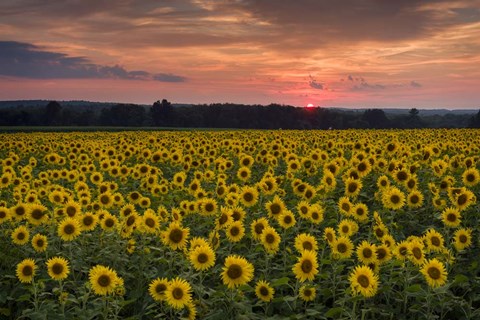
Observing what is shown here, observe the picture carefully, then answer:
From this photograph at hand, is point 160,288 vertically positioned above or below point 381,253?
below

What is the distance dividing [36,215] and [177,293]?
13.0ft

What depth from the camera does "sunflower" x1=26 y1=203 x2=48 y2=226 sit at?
852cm

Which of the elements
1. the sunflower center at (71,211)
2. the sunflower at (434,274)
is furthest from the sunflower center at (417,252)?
the sunflower center at (71,211)

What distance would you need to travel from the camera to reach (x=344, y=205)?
920 cm

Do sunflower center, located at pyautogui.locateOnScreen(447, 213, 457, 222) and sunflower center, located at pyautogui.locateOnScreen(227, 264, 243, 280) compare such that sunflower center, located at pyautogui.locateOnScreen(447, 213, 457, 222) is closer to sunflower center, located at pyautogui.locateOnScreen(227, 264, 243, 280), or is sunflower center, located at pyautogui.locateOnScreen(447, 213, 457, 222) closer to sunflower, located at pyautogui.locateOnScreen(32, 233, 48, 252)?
sunflower center, located at pyautogui.locateOnScreen(227, 264, 243, 280)

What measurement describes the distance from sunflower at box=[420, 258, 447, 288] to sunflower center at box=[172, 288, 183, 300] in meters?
2.87

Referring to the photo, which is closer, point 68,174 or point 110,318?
point 110,318

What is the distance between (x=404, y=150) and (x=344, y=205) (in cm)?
811

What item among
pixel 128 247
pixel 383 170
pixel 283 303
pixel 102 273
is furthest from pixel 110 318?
pixel 383 170

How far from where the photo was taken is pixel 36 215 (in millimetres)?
8586

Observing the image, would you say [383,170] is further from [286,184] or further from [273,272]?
[273,272]

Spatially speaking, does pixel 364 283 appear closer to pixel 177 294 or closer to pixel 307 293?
pixel 307 293

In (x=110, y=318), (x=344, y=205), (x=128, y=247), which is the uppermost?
(x=344, y=205)

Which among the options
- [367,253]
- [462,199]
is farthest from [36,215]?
[462,199]
